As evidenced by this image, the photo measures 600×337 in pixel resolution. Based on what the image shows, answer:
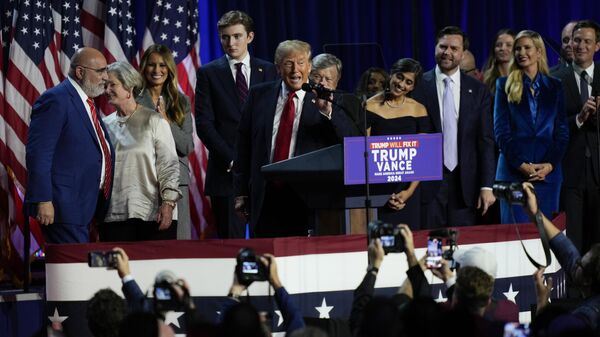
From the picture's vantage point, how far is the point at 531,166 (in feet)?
27.7

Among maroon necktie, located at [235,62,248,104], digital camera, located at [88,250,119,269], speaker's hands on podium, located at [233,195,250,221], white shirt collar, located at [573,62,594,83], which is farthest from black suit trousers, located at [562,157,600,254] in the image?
digital camera, located at [88,250,119,269]

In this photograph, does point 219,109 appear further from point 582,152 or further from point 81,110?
point 582,152

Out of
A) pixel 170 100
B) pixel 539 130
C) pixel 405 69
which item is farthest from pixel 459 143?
pixel 170 100

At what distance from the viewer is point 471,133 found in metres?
8.58

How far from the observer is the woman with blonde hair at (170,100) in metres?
8.41

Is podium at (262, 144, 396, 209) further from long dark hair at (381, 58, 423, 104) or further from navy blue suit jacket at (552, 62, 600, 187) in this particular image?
navy blue suit jacket at (552, 62, 600, 187)

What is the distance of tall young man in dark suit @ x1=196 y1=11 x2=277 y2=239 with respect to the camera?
880cm

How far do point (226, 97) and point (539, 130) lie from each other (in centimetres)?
213

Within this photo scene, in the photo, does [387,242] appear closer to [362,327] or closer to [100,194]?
[362,327]

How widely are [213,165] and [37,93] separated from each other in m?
1.73

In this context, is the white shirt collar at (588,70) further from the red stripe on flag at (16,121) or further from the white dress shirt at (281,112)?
the red stripe on flag at (16,121)

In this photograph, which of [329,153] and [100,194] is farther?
[100,194]

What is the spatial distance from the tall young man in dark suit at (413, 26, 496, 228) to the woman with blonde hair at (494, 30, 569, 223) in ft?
0.48

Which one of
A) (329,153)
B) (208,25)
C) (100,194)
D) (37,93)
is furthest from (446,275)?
(208,25)
